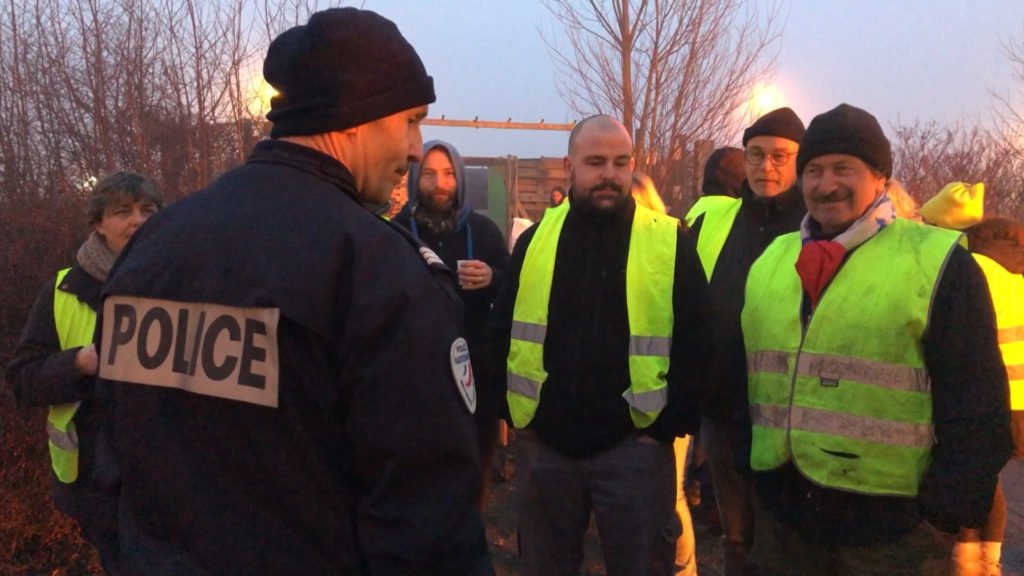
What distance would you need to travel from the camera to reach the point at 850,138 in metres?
2.79

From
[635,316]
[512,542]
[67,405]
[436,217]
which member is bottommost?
[512,542]

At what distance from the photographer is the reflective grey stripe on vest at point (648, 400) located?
320 cm

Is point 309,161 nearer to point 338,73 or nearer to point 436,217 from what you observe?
point 338,73

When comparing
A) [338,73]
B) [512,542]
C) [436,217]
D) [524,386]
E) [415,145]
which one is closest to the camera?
[338,73]

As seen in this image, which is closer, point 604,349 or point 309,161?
point 309,161

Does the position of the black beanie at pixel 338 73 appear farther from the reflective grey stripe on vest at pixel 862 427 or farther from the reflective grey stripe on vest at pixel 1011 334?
the reflective grey stripe on vest at pixel 1011 334

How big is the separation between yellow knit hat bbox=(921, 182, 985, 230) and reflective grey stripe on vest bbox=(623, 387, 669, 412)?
7.42 feet

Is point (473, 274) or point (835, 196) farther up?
point (835, 196)

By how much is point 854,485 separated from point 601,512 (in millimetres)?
1103

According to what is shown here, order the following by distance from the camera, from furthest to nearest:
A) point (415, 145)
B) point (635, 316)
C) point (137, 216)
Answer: point (635, 316) < point (137, 216) < point (415, 145)

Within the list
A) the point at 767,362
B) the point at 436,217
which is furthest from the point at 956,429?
the point at 436,217

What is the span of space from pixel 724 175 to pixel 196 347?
162 inches

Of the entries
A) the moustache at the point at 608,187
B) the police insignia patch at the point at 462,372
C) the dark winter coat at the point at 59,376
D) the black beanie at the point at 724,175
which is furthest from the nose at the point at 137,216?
the black beanie at the point at 724,175

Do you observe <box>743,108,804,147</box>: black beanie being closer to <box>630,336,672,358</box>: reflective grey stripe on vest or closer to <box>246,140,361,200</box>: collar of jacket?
<box>630,336,672,358</box>: reflective grey stripe on vest
